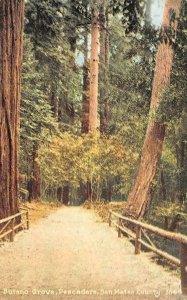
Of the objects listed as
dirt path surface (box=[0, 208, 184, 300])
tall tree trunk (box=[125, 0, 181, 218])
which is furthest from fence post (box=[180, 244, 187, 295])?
tall tree trunk (box=[125, 0, 181, 218])

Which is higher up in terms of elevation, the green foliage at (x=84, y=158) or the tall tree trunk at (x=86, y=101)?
the tall tree trunk at (x=86, y=101)

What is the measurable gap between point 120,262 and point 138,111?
35.5ft

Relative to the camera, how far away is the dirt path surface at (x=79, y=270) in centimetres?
707

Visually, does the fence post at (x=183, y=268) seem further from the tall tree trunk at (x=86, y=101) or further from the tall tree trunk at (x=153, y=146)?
the tall tree trunk at (x=86, y=101)

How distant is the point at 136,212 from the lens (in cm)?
1745

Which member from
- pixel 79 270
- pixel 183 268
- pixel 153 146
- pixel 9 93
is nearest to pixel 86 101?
pixel 153 146

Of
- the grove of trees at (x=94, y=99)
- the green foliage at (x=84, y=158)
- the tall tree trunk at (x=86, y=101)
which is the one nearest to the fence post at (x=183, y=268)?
the grove of trees at (x=94, y=99)

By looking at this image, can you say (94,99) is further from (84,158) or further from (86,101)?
(84,158)

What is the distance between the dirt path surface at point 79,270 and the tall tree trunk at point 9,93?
1.55 meters

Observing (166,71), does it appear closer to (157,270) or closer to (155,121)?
(155,121)

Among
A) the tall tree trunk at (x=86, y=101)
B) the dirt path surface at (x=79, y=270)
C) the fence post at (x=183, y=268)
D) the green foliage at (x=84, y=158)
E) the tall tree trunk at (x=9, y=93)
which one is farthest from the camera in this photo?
the tall tree trunk at (x=86, y=101)

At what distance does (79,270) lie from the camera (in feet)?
30.5

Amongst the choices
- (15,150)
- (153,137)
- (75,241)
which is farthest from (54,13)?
(75,241)

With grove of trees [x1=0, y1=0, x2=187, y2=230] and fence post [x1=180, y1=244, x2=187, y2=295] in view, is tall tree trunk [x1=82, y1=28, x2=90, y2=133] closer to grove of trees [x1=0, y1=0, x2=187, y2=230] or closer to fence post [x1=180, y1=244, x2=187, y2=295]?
grove of trees [x1=0, y1=0, x2=187, y2=230]
